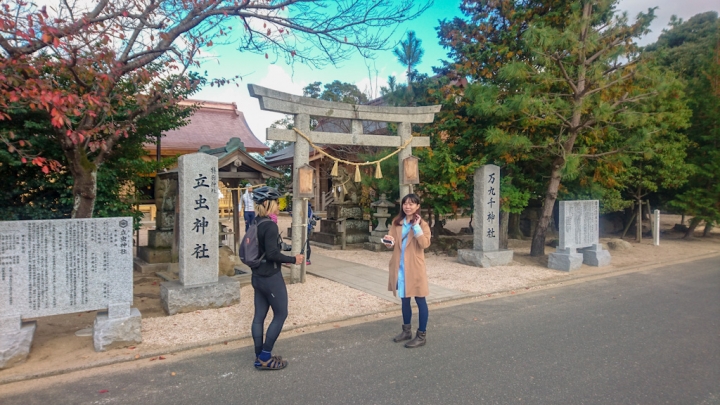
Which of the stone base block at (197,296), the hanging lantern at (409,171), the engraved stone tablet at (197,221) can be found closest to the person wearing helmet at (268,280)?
the stone base block at (197,296)

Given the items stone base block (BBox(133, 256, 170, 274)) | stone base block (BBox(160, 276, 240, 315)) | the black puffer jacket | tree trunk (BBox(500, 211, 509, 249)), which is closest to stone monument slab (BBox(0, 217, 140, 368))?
stone base block (BBox(160, 276, 240, 315))

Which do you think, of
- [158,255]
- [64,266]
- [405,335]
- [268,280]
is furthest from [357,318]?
[158,255]

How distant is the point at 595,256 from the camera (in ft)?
32.5

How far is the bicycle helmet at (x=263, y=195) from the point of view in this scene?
159 inches

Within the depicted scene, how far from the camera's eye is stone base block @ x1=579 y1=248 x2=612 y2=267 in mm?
9875

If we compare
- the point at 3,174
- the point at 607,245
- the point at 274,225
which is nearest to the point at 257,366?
the point at 274,225

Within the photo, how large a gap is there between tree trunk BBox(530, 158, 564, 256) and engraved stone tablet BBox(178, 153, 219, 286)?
788 cm

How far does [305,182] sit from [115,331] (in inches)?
155

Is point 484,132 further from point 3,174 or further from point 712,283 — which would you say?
point 3,174

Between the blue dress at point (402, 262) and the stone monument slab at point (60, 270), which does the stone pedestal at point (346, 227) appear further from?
the stone monument slab at point (60, 270)

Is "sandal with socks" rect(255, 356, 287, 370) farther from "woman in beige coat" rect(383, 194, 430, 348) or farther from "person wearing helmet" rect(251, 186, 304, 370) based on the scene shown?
"woman in beige coat" rect(383, 194, 430, 348)

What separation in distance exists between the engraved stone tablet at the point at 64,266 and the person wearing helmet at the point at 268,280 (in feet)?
5.66

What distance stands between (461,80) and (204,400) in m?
11.0

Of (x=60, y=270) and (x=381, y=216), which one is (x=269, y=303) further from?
(x=381, y=216)
